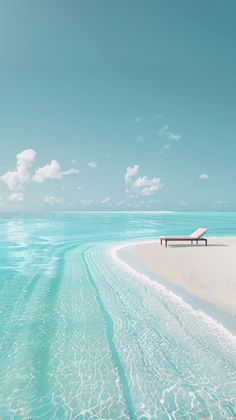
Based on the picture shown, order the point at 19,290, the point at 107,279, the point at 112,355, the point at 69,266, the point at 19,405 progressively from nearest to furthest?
1. the point at 19,405
2. the point at 112,355
3. the point at 19,290
4. the point at 107,279
5. the point at 69,266

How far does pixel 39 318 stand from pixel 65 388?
2.21 m

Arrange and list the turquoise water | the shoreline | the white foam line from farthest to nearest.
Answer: the shoreline, the white foam line, the turquoise water

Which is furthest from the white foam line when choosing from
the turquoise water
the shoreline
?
the shoreline

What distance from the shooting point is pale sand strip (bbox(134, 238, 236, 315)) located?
20.1 ft

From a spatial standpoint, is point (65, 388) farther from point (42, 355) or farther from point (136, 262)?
point (136, 262)

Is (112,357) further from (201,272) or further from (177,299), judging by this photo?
(201,272)

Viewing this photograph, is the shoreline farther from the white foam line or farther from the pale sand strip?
the white foam line

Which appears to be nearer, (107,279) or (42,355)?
(42,355)

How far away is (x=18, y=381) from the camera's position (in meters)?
3.39

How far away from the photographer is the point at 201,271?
27.6 feet

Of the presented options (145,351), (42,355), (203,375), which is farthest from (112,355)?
(203,375)

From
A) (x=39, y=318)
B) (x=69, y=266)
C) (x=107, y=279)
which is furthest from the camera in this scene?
(x=69, y=266)

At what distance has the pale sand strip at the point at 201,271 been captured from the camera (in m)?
6.12

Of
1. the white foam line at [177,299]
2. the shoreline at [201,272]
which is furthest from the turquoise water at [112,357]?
the shoreline at [201,272]
